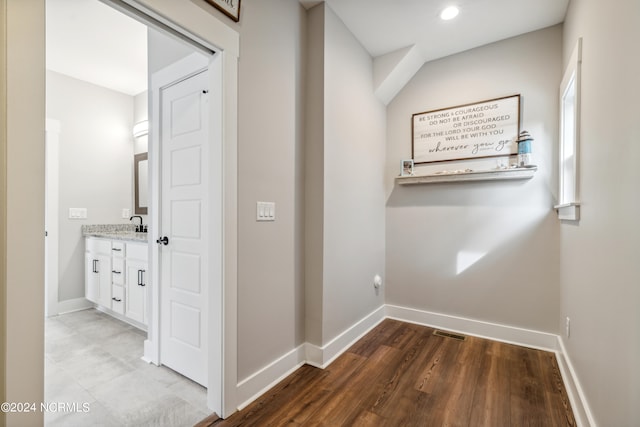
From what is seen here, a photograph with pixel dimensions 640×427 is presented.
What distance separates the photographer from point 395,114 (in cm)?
316

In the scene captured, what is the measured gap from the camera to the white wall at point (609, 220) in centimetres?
100

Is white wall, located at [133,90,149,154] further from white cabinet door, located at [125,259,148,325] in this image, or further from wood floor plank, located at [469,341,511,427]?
wood floor plank, located at [469,341,511,427]

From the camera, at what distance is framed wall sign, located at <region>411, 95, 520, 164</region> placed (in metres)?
2.59

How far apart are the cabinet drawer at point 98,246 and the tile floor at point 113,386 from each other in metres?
0.87

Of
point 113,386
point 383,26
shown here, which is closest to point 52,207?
point 113,386

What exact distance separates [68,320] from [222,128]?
3109 millimetres

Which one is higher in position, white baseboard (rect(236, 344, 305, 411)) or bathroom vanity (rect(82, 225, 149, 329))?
bathroom vanity (rect(82, 225, 149, 329))

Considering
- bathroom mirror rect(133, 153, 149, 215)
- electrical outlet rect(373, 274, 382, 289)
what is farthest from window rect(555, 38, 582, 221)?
bathroom mirror rect(133, 153, 149, 215)

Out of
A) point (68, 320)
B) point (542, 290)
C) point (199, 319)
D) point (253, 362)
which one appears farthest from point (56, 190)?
Answer: point (542, 290)

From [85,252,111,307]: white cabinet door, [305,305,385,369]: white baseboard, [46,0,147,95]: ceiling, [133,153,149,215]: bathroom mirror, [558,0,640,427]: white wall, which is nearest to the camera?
[558,0,640,427]: white wall

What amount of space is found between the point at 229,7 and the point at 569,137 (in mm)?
2543

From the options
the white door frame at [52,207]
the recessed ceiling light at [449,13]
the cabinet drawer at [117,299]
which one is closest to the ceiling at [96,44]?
the white door frame at [52,207]

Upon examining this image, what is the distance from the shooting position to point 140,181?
3.86 metres

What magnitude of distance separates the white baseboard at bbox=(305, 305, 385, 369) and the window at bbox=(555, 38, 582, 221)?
1.79 meters
